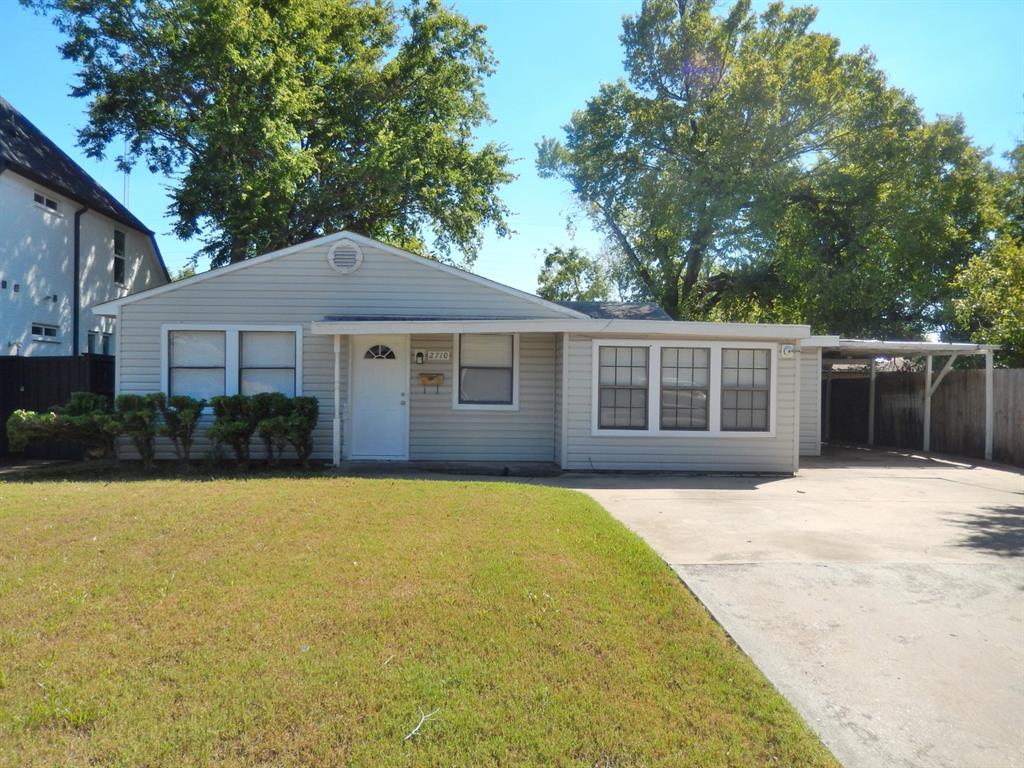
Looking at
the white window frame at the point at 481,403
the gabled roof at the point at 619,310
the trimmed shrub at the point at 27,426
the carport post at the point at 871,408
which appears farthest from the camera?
the carport post at the point at 871,408

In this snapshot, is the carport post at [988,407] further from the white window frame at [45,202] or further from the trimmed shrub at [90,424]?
the white window frame at [45,202]

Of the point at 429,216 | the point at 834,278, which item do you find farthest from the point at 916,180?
the point at 429,216

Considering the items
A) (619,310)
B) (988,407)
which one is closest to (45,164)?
(619,310)

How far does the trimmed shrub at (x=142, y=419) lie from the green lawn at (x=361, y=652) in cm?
391

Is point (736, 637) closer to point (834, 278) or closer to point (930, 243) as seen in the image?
point (834, 278)

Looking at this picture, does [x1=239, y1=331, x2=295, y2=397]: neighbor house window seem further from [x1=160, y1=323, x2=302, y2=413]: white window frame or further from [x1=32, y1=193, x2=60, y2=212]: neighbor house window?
[x1=32, y1=193, x2=60, y2=212]: neighbor house window

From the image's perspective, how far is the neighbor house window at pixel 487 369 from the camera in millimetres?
11703

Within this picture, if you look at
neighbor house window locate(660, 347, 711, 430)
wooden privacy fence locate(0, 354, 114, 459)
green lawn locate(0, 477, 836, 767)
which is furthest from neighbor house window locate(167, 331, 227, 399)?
neighbor house window locate(660, 347, 711, 430)

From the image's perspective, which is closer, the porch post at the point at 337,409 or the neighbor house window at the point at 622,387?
the porch post at the point at 337,409

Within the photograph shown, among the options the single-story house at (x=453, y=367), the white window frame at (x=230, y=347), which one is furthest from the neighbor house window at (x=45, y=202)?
the white window frame at (x=230, y=347)

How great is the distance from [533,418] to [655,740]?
8859 millimetres

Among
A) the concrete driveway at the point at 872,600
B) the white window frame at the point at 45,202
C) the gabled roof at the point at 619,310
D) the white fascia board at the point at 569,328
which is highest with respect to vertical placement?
the white window frame at the point at 45,202

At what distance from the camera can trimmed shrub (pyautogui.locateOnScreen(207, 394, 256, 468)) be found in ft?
33.6

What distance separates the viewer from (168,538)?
5812 mm
